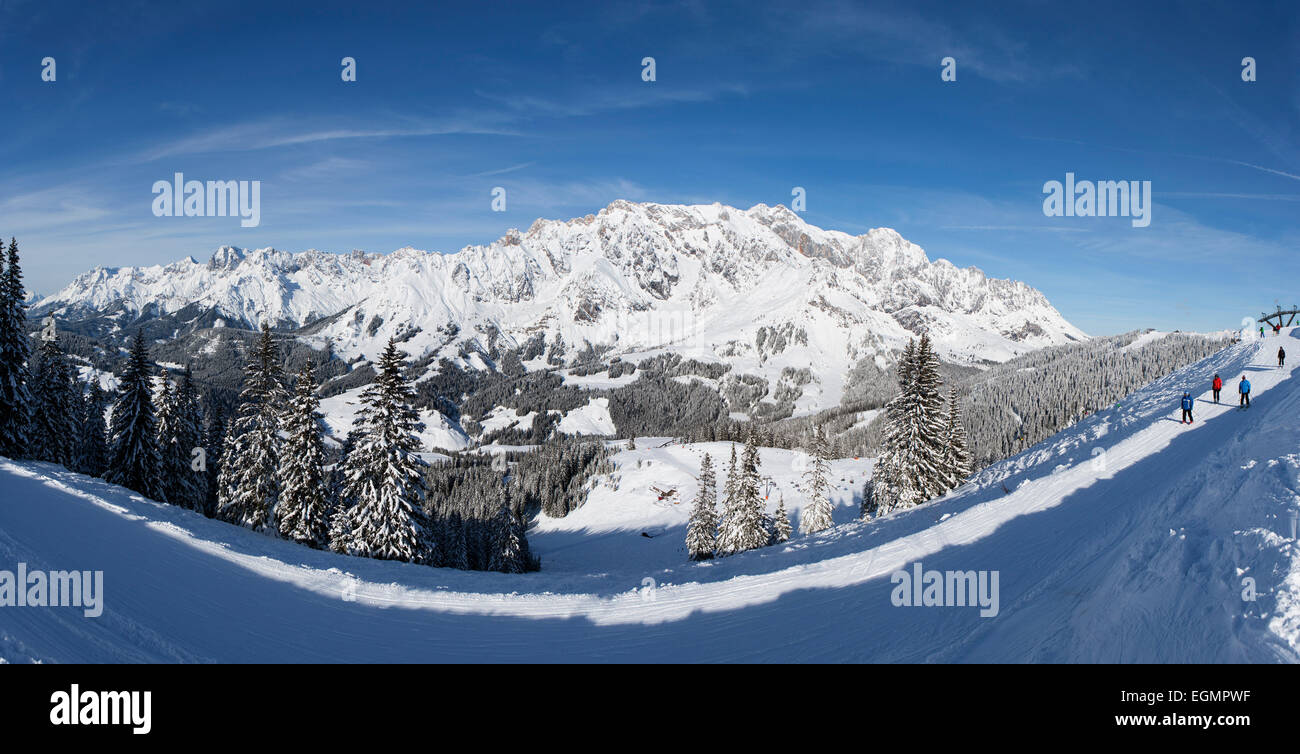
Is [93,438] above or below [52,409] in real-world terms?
below

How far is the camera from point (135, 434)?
99.5ft

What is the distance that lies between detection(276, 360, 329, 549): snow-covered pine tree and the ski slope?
26.8 feet

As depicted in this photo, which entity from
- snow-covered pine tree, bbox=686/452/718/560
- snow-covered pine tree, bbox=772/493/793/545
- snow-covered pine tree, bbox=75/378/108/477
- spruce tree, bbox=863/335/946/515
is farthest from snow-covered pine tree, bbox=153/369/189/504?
spruce tree, bbox=863/335/946/515

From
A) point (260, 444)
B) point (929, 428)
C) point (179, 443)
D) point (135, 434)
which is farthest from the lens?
point (929, 428)

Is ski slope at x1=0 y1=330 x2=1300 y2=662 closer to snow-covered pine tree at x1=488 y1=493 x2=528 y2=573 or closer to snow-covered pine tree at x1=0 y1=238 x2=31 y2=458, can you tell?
snow-covered pine tree at x1=0 y1=238 x2=31 y2=458

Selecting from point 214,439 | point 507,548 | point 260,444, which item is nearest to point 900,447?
point 507,548

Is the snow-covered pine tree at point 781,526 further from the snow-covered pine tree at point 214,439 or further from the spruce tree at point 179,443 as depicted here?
the snow-covered pine tree at point 214,439

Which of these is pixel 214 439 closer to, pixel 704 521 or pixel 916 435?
pixel 704 521

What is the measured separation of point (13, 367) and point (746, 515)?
4196 centimetres

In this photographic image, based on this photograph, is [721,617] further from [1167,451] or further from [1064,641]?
[1167,451]

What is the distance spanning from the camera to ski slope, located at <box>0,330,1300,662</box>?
25.0ft
